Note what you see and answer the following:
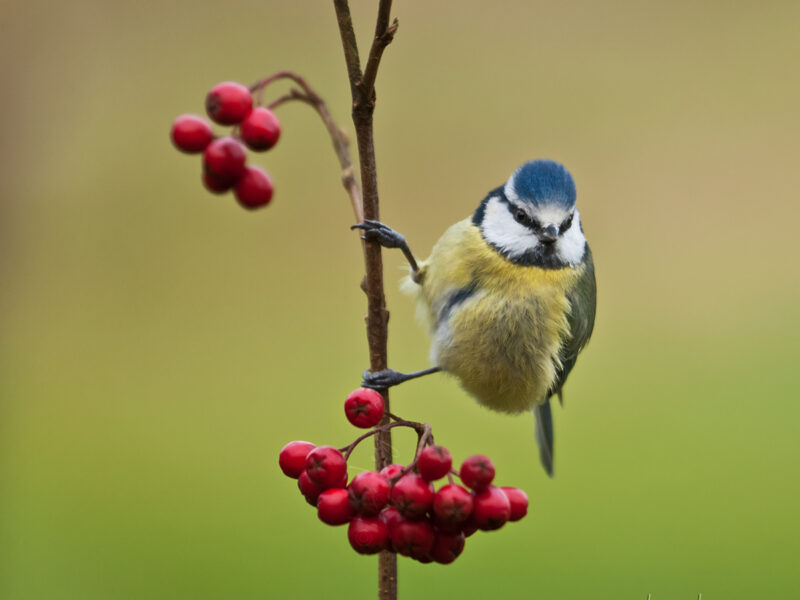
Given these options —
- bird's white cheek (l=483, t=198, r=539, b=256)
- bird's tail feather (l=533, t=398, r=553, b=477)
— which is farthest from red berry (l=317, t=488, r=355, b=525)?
bird's tail feather (l=533, t=398, r=553, b=477)

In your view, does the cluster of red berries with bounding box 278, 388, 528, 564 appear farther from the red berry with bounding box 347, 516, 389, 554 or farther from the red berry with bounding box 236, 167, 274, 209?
the red berry with bounding box 236, 167, 274, 209

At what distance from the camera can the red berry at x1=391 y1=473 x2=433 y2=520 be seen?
2.70 ft

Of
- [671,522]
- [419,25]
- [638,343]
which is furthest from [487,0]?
[671,522]

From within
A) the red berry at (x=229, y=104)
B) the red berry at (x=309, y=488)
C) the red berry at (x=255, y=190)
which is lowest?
the red berry at (x=309, y=488)

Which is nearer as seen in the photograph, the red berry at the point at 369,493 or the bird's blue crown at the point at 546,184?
the red berry at the point at 369,493

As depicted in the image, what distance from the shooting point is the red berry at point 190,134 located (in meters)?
0.78

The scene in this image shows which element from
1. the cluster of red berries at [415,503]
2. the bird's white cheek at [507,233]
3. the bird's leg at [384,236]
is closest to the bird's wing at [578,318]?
the bird's white cheek at [507,233]

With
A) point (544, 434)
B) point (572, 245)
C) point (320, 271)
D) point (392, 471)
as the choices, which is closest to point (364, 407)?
point (392, 471)

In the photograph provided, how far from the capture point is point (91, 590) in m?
2.18

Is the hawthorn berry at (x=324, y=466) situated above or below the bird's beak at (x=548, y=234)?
below

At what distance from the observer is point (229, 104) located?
813 mm

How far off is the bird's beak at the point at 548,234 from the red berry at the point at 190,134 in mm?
871

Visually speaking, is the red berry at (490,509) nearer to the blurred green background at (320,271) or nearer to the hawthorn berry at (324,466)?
the hawthorn berry at (324,466)

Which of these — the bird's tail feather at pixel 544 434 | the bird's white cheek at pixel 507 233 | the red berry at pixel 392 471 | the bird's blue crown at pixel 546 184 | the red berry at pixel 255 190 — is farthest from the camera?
the bird's tail feather at pixel 544 434
